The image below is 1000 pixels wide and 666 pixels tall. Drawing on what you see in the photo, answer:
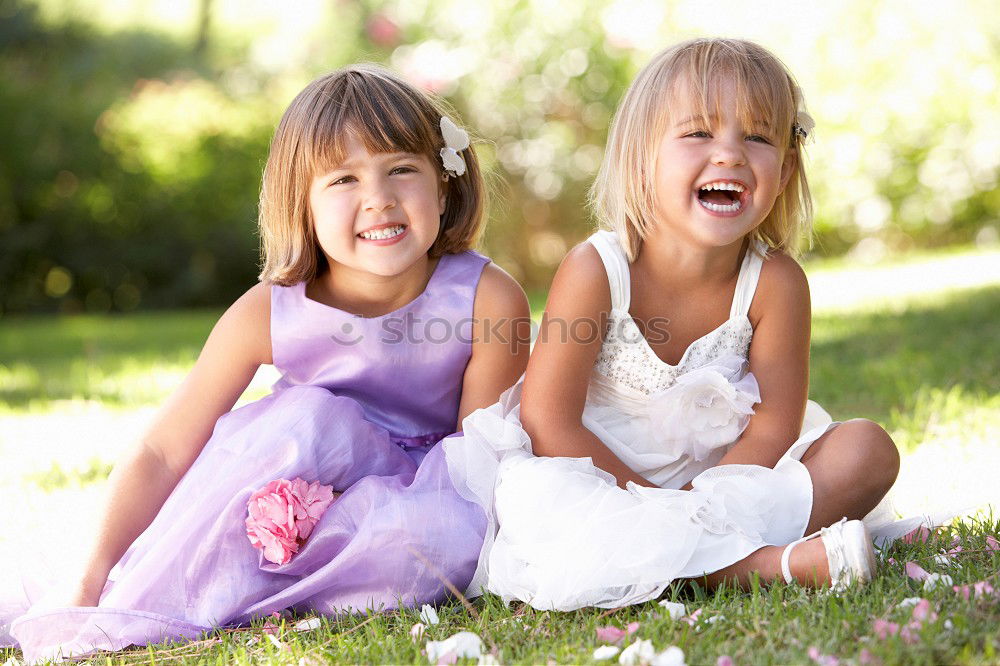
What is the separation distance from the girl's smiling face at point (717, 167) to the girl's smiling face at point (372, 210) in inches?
21.4

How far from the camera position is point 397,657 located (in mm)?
1730

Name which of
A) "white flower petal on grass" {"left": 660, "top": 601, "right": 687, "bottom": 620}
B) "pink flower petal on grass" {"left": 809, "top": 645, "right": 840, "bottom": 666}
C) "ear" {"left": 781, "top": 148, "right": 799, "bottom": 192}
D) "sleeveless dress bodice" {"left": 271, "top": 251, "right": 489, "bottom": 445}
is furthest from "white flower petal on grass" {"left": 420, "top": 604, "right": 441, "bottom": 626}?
"ear" {"left": 781, "top": 148, "right": 799, "bottom": 192}

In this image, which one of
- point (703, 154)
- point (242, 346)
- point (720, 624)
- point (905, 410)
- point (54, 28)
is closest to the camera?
point (720, 624)

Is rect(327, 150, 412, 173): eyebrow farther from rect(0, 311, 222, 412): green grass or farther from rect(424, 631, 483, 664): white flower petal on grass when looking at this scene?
rect(0, 311, 222, 412): green grass

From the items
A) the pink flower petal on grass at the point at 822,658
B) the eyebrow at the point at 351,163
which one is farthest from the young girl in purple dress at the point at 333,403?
the pink flower petal on grass at the point at 822,658

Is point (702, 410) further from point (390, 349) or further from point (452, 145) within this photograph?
point (452, 145)

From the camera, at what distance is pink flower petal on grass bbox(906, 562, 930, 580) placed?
1.87 meters

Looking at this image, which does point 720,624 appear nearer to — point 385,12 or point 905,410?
point 905,410

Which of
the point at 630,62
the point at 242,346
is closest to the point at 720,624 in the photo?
the point at 242,346

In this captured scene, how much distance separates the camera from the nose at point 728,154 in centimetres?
221

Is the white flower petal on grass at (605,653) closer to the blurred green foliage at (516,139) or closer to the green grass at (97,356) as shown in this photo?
the green grass at (97,356)

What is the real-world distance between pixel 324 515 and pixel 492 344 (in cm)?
55

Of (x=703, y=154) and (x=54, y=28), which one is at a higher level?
(x=54, y=28)

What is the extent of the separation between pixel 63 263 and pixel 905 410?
665cm
